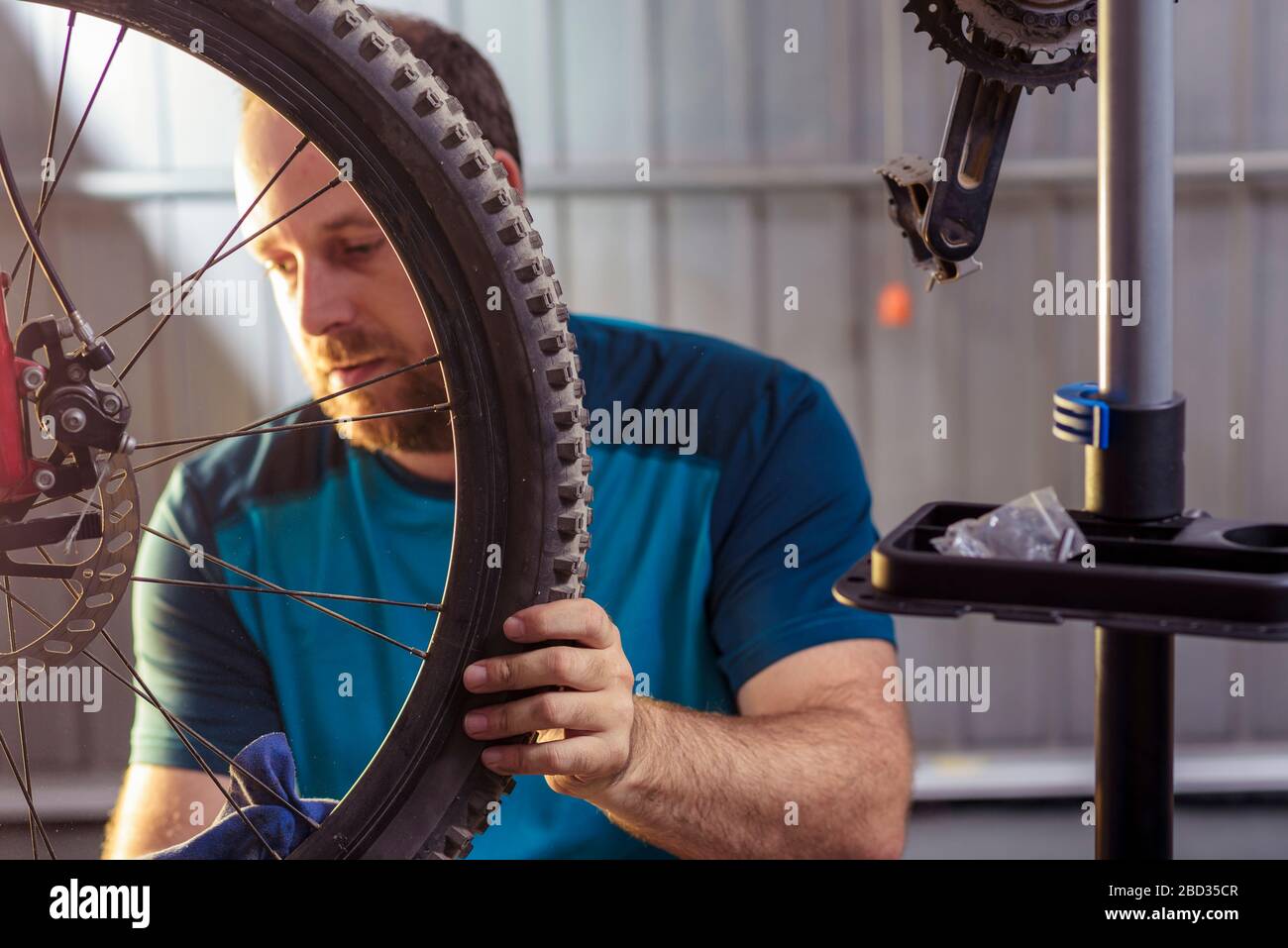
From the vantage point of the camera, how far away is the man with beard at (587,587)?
81 cm

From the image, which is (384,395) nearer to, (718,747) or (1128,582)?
(718,747)

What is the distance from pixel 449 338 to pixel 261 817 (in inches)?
9.7

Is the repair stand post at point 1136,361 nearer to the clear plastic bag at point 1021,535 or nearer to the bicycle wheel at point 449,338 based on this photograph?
the clear plastic bag at point 1021,535

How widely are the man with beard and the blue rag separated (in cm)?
23

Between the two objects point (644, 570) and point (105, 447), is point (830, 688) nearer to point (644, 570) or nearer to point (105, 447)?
point (644, 570)

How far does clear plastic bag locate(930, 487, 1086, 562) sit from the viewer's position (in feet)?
1.38

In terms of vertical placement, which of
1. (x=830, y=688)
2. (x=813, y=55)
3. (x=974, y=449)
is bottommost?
(x=830, y=688)

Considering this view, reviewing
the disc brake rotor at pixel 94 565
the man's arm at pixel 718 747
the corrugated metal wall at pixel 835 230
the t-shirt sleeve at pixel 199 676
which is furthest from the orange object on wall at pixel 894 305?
the disc brake rotor at pixel 94 565

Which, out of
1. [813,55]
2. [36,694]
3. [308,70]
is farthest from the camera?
[813,55]

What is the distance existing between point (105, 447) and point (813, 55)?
1.27 m

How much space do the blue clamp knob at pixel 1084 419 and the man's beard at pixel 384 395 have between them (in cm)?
48

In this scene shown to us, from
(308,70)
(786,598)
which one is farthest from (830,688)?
(308,70)

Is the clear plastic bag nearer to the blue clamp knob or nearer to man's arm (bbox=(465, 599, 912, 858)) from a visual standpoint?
the blue clamp knob

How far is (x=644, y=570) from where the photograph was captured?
85 cm
